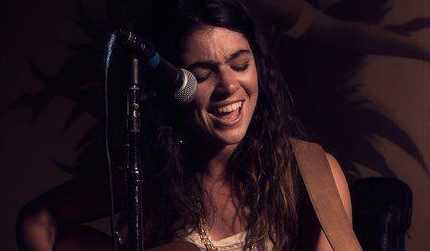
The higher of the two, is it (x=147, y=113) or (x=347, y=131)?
(x=147, y=113)

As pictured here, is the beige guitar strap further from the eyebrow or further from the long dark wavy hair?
the eyebrow

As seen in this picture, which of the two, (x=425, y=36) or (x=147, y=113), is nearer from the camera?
(x=147, y=113)

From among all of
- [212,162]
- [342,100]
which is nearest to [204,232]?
[212,162]

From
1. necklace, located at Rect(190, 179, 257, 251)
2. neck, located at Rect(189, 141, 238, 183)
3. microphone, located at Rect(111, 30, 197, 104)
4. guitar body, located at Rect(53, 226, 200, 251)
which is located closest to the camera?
microphone, located at Rect(111, 30, 197, 104)

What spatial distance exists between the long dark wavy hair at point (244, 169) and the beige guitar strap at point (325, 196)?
6 cm

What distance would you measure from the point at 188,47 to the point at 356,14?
0.94 meters

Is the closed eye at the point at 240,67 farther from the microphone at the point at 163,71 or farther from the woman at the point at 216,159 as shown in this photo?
the microphone at the point at 163,71

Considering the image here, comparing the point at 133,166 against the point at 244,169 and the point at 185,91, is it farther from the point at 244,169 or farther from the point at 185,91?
the point at 244,169

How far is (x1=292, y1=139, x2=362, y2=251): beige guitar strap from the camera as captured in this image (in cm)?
148

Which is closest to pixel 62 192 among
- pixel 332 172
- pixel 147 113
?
pixel 147 113

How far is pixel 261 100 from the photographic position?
1.75 m

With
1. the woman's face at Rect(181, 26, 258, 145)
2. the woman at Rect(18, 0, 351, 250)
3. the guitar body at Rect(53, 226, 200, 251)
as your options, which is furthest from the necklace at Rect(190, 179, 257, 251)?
the woman's face at Rect(181, 26, 258, 145)

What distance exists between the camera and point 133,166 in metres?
0.97

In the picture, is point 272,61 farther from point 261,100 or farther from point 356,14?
point 356,14
